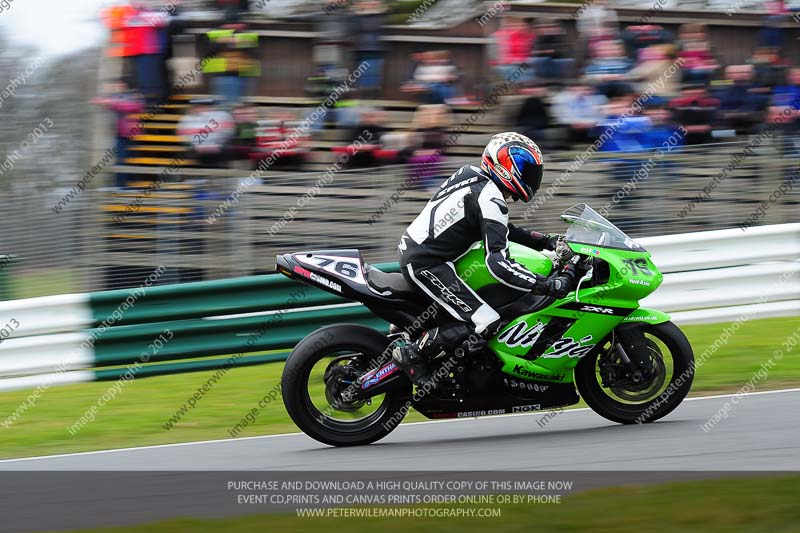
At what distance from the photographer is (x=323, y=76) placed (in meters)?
12.2

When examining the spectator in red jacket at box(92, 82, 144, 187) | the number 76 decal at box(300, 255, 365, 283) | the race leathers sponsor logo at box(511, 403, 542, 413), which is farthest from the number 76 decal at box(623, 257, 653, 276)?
the spectator in red jacket at box(92, 82, 144, 187)

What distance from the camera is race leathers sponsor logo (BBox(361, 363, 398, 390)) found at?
639 centimetres

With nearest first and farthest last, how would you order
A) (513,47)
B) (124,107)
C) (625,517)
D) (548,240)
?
(625,517) → (548,240) → (124,107) → (513,47)

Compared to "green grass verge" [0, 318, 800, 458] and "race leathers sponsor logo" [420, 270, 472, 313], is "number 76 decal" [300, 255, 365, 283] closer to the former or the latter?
"race leathers sponsor logo" [420, 270, 472, 313]

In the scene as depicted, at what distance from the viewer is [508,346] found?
642 centimetres

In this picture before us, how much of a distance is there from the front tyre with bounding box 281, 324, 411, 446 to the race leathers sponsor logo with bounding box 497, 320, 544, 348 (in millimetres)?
664

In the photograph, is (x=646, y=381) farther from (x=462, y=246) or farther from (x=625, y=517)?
(x=625, y=517)

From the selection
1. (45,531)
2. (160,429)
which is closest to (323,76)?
(160,429)

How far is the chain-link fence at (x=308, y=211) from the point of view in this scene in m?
9.45

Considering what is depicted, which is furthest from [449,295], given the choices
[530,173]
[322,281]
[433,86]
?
[433,86]

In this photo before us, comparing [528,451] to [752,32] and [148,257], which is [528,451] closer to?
[148,257]

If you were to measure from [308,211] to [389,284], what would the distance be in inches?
152

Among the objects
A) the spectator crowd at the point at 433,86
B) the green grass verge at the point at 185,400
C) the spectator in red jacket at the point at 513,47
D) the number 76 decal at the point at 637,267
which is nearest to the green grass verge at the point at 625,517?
the number 76 decal at the point at 637,267

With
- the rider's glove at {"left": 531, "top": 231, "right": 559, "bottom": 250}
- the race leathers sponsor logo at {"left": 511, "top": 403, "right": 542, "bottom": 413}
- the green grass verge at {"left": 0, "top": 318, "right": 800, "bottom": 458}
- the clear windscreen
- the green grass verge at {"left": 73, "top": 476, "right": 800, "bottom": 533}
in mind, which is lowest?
the green grass verge at {"left": 0, "top": 318, "right": 800, "bottom": 458}
